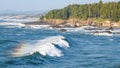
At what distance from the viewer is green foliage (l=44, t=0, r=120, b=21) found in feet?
391

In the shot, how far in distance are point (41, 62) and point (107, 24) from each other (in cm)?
8335

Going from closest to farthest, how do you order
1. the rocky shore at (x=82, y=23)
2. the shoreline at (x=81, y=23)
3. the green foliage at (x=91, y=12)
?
the shoreline at (x=81, y=23) → the rocky shore at (x=82, y=23) → the green foliage at (x=91, y=12)

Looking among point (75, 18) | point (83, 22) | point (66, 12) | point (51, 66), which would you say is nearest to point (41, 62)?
point (51, 66)

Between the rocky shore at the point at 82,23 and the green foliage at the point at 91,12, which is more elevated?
the green foliage at the point at 91,12

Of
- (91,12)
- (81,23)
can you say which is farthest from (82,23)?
(91,12)

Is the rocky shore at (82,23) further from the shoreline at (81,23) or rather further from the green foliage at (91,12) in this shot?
the green foliage at (91,12)

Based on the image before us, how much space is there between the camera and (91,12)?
133 metres

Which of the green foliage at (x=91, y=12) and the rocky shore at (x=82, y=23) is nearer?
the rocky shore at (x=82, y=23)

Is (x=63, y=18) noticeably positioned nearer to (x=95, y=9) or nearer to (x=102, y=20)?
(x=95, y=9)

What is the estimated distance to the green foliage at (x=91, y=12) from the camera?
391ft

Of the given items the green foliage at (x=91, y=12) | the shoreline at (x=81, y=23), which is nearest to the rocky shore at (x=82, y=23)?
the shoreline at (x=81, y=23)

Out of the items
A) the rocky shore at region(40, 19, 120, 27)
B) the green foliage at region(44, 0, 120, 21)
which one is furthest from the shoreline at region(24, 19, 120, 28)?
the green foliage at region(44, 0, 120, 21)

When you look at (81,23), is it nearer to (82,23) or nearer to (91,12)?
(82,23)

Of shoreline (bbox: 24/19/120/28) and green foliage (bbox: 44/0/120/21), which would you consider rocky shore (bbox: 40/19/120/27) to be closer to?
shoreline (bbox: 24/19/120/28)
